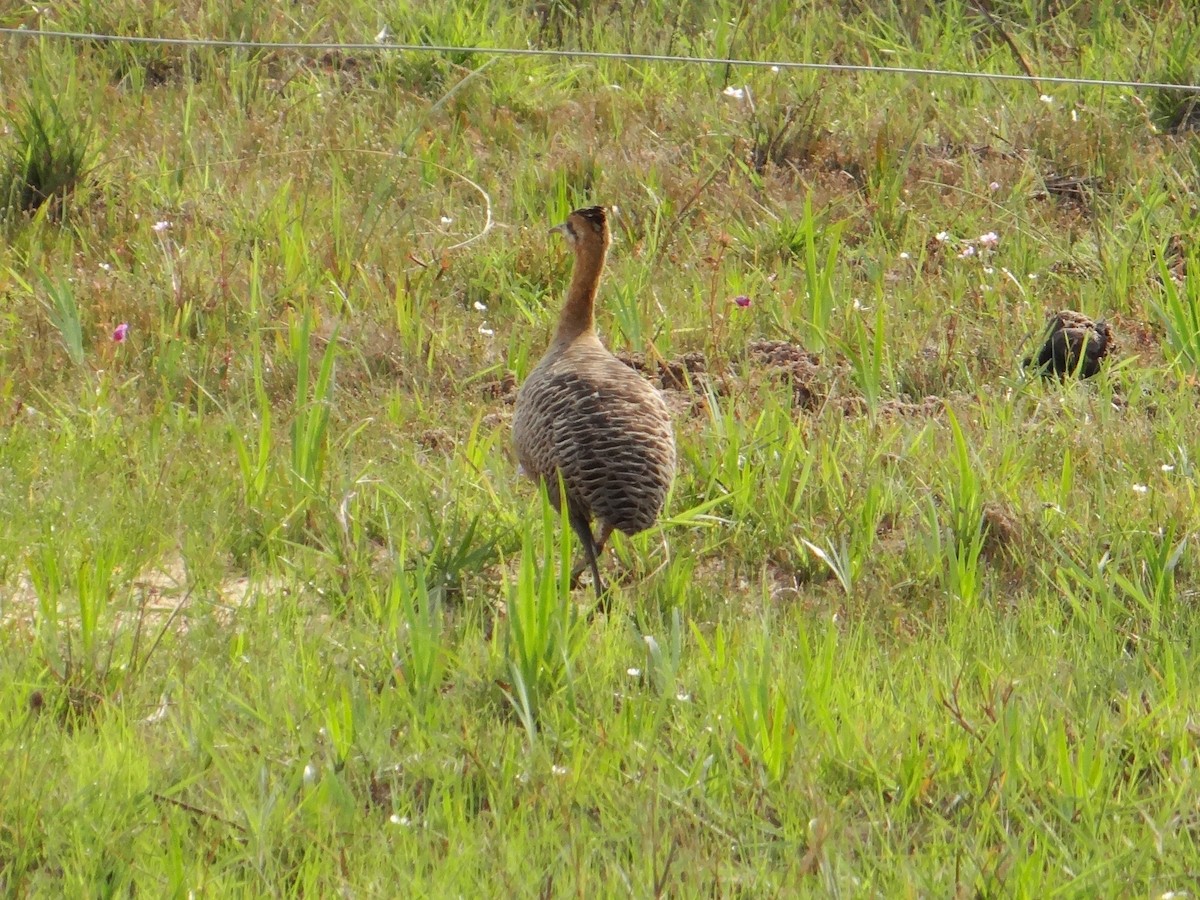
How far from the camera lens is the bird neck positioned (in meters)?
5.25

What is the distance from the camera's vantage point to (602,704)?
3.73m

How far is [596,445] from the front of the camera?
441cm

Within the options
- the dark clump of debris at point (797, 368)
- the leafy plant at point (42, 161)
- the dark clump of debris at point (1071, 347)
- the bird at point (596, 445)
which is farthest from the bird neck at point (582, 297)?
the leafy plant at point (42, 161)

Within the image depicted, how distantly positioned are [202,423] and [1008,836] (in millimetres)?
3146

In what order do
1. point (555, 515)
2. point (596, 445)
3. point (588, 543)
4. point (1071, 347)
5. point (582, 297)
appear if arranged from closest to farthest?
1. point (596, 445)
2. point (588, 543)
3. point (555, 515)
4. point (582, 297)
5. point (1071, 347)

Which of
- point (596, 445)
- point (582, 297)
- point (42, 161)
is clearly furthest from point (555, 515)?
point (42, 161)

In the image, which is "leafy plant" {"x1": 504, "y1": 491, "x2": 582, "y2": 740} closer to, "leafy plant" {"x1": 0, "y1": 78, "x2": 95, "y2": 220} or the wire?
the wire

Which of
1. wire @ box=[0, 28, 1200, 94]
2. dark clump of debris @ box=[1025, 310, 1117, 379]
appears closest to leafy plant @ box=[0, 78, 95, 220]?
wire @ box=[0, 28, 1200, 94]

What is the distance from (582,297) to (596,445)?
0.98 metres

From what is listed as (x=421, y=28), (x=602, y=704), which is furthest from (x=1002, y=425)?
(x=421, y=28)

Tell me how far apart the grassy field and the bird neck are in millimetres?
416

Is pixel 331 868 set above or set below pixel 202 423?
above

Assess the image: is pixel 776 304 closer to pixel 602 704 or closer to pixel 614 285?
pixel 614 285

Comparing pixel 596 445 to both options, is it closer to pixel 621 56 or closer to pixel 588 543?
pixel 588 543
